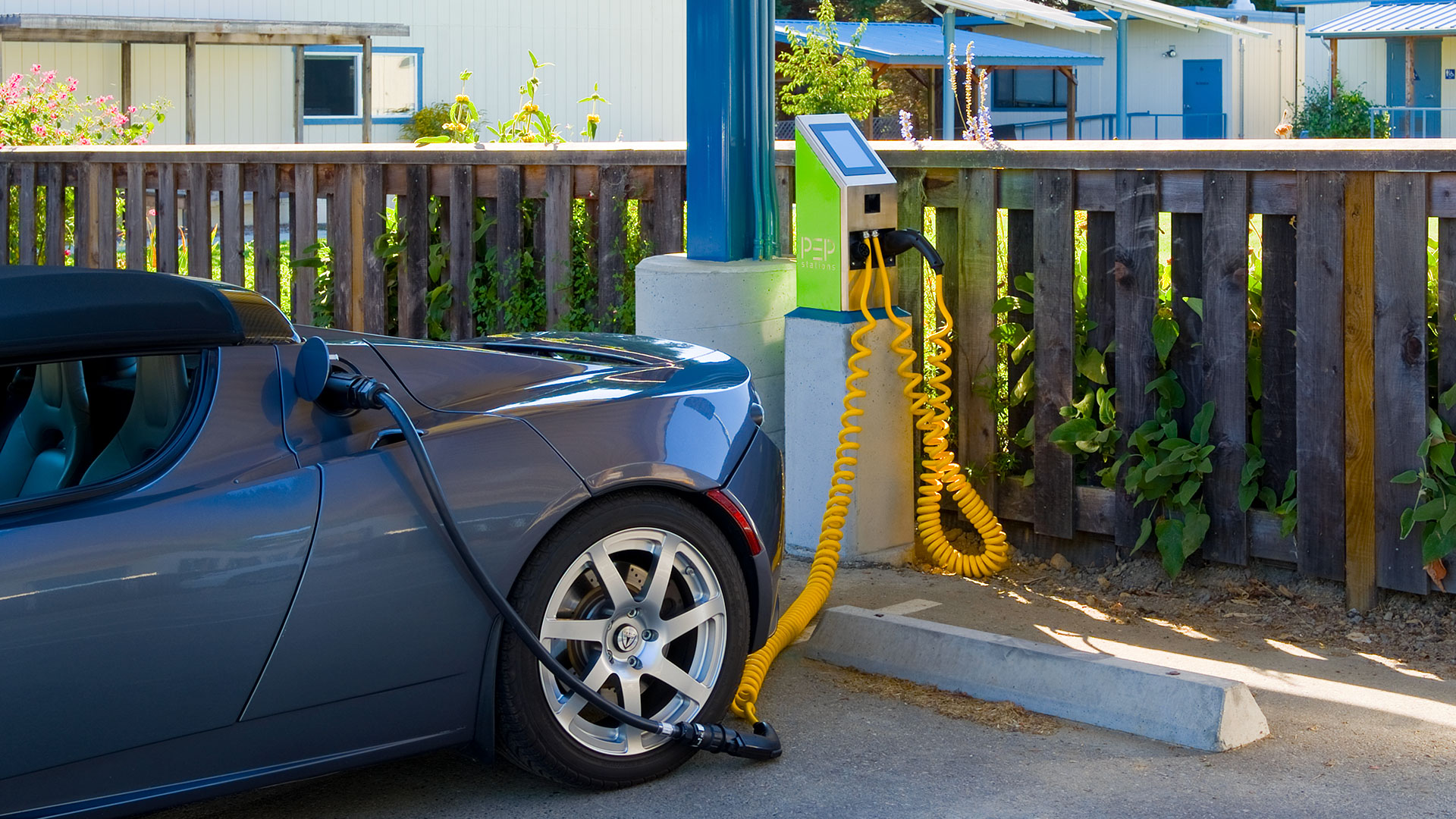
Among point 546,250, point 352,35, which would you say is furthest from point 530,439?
point 352,35

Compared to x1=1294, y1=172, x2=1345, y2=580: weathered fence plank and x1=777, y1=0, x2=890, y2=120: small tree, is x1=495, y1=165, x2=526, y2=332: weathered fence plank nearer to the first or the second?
x1=1294, y1=172, x2=1345, y2=580: weathered fence plank

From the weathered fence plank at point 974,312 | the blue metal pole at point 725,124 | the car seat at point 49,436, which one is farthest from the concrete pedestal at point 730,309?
the car seat at point 49,436

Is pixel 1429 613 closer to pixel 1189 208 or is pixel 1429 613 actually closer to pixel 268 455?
pixel 1189 208

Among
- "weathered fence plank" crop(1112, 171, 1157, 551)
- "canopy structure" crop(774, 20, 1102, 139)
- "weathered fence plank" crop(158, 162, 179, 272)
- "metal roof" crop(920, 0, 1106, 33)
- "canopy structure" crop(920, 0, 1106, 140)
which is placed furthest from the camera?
"canopy structure" crop(774, 20, 1102, 139)

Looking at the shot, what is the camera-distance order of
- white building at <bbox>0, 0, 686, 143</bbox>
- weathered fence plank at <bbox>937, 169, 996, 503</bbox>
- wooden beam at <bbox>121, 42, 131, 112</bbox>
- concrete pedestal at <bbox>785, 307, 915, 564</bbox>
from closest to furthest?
concrete pedestal at <bbox>785, 307, 915, 564</bbox> < weathered fence plank at <bbox>937, 169, 996, 503</bbox> < wooden beam at <bbox>121, 42, 131, 112</bbox> < white building at <bbox>0, 0, 686, 143</bbox>

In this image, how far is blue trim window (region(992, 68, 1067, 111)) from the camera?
37.2 m

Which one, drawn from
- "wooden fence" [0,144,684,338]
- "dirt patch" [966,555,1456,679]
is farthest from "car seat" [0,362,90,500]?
"wooden fence" [0,144,684,338]

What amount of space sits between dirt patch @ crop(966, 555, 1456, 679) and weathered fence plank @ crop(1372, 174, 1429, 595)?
0.45 ft

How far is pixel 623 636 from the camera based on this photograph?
152 inches

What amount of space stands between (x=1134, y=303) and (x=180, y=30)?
1879 centimetres

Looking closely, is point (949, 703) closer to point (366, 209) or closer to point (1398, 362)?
point (1398, 362)

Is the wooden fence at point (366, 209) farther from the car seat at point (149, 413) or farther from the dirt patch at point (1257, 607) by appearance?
the car seat at point (149, 413)

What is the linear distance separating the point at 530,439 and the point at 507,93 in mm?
22267

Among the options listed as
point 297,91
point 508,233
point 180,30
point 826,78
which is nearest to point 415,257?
point 508,233
